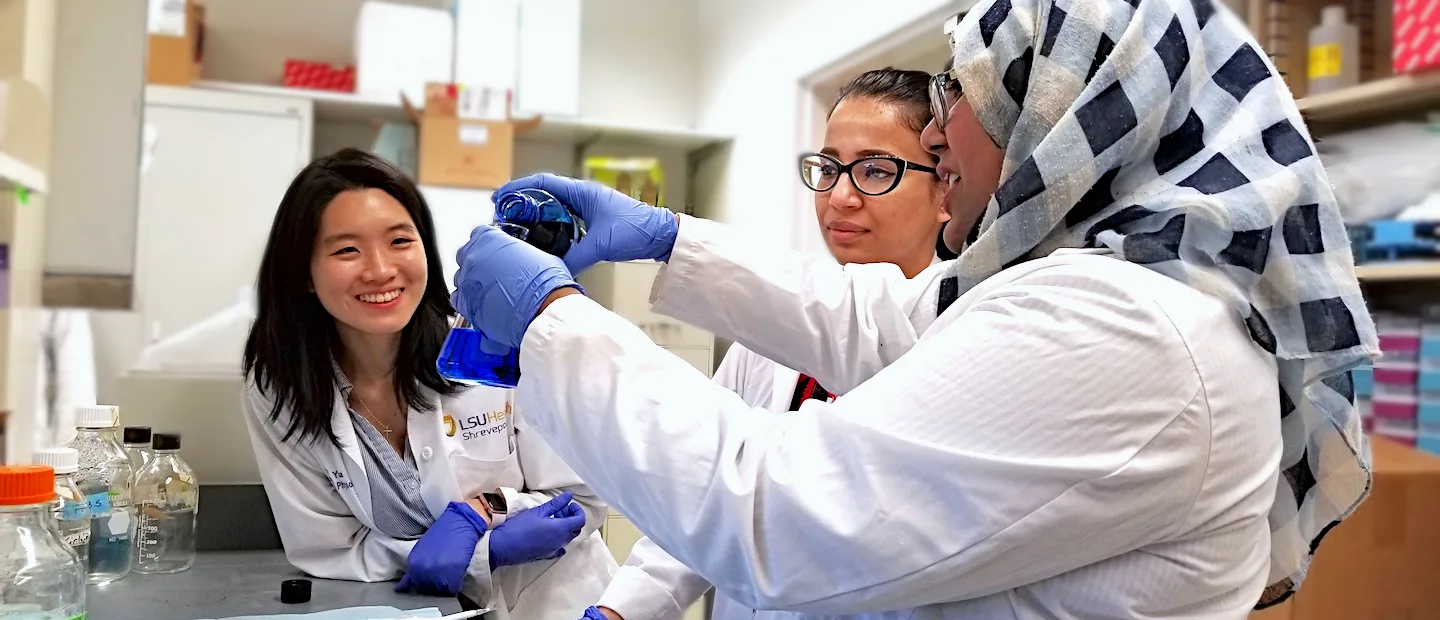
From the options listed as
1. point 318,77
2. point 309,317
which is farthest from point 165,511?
point 318,77

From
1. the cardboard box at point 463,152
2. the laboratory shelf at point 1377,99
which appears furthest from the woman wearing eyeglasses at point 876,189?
the cardboard box at point 463,152

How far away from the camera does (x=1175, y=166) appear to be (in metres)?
0.71

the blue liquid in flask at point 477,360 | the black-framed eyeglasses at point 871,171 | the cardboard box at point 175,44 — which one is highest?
the cardboard box at point 175,44

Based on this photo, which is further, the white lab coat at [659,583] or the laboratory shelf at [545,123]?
the laboratory shelf at [545,123]

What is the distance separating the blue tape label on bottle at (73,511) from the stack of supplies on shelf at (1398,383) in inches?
79.3

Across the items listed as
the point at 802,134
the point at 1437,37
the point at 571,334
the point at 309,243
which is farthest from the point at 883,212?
the point at 802,134

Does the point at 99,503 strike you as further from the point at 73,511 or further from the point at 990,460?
the point at 990,460

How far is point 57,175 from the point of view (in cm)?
116

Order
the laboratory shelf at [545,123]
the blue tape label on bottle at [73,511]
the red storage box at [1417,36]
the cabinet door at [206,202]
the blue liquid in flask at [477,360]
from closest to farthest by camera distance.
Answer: the blue liquid in flask at [477,360] < the blue tape label on bottle at [73,511] < the red storage box at [1417,36] < the cabinet door at [206,202] < the laboratory shelf at [545,123]

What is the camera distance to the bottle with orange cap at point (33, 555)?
0.81 meters

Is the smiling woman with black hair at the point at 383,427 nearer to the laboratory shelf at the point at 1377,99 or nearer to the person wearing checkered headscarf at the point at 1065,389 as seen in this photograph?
the person wearing checkered headscarf at the point at 1065,389

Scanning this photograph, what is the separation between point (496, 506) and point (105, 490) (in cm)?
50

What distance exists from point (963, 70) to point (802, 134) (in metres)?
2.42

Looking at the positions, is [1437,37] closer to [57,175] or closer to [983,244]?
[983,244]
